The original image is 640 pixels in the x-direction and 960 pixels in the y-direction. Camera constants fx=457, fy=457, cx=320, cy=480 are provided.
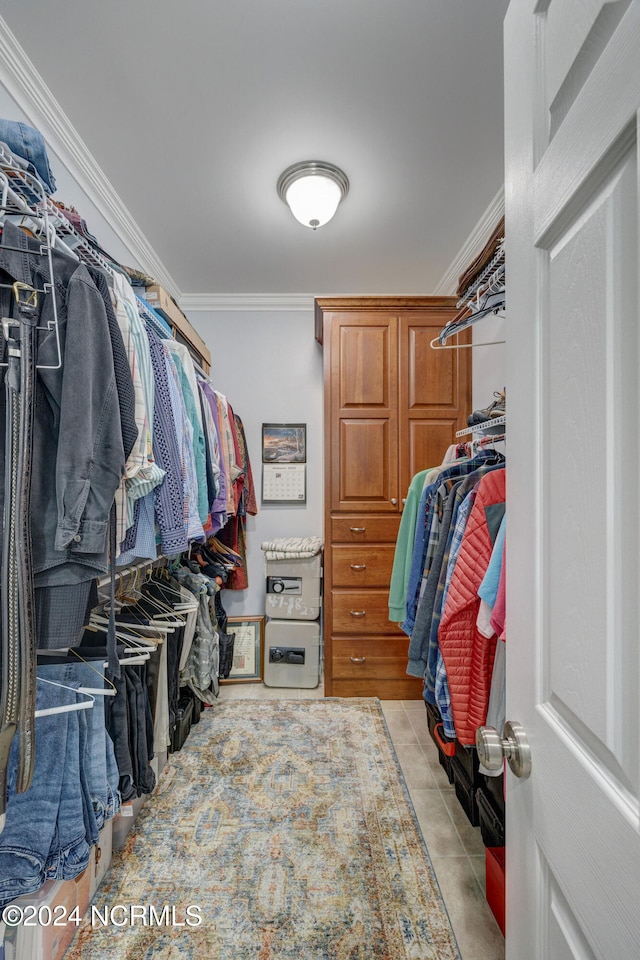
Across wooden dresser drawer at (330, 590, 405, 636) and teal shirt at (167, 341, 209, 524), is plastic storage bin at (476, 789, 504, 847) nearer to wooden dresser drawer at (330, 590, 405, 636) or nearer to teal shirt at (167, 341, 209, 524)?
wooden dresser drawer at (330, 590, 405, 636)

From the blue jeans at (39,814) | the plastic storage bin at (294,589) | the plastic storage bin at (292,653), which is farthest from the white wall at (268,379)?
the blue jeans at (39,814)

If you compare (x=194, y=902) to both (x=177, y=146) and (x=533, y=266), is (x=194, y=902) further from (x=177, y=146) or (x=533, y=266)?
(x=177, y=146)

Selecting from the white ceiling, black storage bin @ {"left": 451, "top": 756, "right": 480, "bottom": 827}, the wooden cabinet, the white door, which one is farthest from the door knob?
the wooden cabinet

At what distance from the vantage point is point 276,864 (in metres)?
1.54

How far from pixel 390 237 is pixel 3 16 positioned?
1.81m

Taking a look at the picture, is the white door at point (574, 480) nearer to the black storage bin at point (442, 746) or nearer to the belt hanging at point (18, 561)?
the belt hanging at point (18, 561)

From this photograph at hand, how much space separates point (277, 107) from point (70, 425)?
1532 millimetres

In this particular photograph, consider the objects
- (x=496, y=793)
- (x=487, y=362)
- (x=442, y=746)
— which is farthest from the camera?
(x=487, y=362)

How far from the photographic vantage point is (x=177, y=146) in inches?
75.3

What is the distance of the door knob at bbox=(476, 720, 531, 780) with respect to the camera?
0.61 m

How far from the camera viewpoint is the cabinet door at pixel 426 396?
2814mm

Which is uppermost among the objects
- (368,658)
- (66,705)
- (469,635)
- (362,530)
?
(362,530)

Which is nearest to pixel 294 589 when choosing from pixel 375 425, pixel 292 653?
pixel 292 653

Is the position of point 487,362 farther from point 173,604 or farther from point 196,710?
point 196,710
